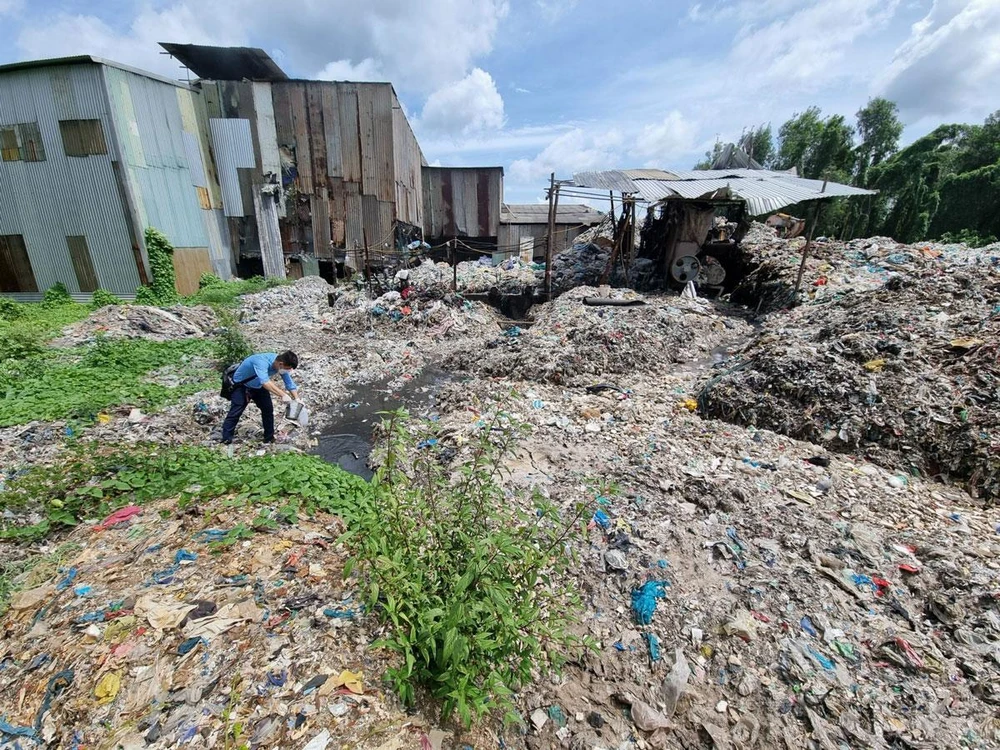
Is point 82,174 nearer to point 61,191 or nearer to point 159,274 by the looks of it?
point 61,191

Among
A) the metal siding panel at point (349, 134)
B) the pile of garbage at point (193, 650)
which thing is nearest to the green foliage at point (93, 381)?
the pile of garbage at point (193, 650)

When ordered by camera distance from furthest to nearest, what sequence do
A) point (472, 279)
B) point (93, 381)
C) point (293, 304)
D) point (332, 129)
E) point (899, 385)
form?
point (332, 129)
point (472, 279)
point (293, 304)
point (93, 381)
point (899, 385)

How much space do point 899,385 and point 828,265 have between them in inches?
291

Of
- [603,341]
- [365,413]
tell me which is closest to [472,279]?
[603,341]

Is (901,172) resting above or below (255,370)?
above

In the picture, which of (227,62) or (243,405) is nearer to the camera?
(243,405)

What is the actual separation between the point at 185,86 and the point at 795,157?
30.9 metres

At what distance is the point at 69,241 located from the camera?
10930mm

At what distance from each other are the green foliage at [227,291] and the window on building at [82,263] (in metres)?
2.08

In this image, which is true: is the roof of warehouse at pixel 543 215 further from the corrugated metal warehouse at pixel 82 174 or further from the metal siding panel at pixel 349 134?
the corrugated metal warehouse at pixel 82 174

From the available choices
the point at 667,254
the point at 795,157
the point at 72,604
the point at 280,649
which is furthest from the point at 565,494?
the point at 795,157

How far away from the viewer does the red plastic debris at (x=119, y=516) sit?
3.17m

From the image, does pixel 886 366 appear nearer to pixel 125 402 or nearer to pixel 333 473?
pixel 333 473

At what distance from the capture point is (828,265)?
34.6ft
